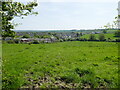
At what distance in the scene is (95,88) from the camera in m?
5.46

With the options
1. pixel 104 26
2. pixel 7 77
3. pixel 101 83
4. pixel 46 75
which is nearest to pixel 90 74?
pixel 101 83

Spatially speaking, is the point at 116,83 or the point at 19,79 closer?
the point at 116,83

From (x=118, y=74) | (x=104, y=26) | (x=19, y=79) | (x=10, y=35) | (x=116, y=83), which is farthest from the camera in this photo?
(x=118, y=74)

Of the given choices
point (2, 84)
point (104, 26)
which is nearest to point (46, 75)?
point (2, 84)

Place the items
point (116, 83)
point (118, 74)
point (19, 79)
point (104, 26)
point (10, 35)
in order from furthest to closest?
point (118, 74) → point (19, 79) → point (116, 83) → point (104, 26) → point (10, 35)

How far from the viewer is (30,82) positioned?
5.99 metres

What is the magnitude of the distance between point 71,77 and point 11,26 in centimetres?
338

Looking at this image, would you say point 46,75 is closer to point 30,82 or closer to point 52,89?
point 30,82

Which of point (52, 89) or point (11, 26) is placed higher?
point (11, 26)

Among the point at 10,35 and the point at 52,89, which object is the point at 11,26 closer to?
the point at 10,35

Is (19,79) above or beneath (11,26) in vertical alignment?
beneath

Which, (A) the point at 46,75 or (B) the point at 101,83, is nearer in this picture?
(B) the point at 101,83

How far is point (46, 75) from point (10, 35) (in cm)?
306

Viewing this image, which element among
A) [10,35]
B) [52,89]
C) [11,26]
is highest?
[11,26]
